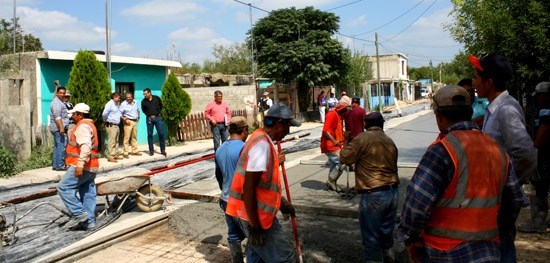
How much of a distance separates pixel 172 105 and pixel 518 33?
1113 cm

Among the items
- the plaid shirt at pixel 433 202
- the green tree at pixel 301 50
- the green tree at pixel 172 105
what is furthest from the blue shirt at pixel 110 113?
the green tree at pixel 301 50

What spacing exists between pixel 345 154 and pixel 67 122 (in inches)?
336

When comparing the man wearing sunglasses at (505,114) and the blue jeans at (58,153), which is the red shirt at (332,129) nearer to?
the man wearing sunglasses at (505,114)

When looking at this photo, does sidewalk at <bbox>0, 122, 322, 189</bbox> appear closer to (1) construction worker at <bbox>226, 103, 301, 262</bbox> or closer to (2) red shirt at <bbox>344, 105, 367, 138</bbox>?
(2) red shirt at <bbox>344, 105, 367, 138</bbox>

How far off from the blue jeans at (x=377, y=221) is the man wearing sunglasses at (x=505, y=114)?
3.99ft

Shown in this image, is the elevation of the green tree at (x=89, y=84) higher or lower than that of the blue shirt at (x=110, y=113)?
higher

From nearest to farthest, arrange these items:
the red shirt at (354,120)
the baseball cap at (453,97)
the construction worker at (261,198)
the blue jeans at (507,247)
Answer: the baseball cap at (453,97)
the blue jeans at (507,247)
the construction worker at (261,198)
the red shirt at (354,120)

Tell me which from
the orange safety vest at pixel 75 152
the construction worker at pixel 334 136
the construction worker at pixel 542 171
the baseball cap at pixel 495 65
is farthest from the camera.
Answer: the construction worker at pixel 334 136

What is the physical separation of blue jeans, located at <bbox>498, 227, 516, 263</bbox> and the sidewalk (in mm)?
9302

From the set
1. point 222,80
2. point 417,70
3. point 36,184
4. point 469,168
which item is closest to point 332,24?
point 222,80

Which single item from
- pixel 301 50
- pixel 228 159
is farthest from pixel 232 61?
pixel 228 159

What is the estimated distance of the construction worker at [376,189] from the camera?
3924 mm

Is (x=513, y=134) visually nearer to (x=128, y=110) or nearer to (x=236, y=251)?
(x=236, y=251)

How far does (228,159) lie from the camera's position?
13.9 feet
